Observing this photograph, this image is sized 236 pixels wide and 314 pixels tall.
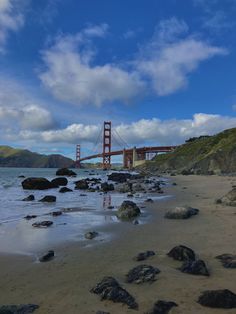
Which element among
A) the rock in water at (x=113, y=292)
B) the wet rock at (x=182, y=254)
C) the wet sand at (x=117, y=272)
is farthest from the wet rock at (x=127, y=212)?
the rock in water at (x=113, y=292)

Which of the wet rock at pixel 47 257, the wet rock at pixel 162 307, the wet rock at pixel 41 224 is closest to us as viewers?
the wet rock at pixel 162 307

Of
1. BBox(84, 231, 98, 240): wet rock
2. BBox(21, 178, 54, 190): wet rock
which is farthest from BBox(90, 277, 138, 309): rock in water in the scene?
BBox(21, 178, 54, 190): wet rock

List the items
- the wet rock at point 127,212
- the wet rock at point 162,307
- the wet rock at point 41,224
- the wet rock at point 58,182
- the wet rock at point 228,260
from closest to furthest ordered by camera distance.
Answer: the wet rock at point 162,307 → the wet rock at point 228,260 → the wet rock at point 41,224 → the wet rock at point 127,212 → the wet rock at point 58,182

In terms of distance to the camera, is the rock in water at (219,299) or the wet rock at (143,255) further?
the wet rock at (143,255)

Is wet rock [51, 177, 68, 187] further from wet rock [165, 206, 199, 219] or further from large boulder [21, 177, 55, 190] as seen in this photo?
wet rock [165, 206, 199, 219]

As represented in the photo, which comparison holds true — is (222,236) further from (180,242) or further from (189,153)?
(189,153)

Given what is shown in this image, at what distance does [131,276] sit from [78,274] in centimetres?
90

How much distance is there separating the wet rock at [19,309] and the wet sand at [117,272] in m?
0.10

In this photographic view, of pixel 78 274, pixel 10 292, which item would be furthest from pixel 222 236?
pixel 10 292

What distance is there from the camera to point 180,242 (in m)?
7.60

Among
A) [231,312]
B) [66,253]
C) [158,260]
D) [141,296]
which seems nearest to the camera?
[231,312]

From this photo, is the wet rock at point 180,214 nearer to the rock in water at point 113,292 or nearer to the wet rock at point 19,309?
the rock in water at point 113,292

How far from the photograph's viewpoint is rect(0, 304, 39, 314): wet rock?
4048 mm

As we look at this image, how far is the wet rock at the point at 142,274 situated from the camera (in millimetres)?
5043
